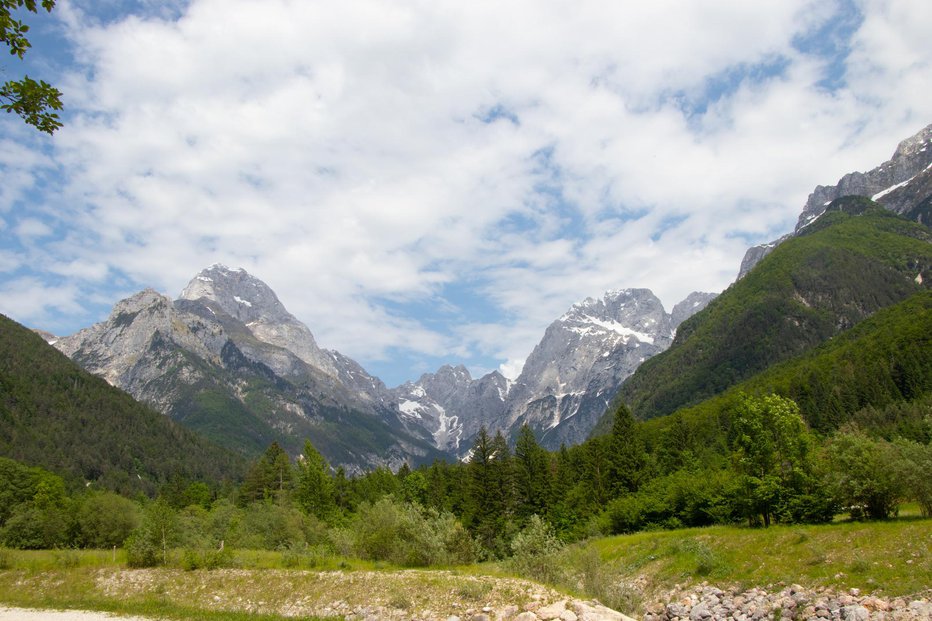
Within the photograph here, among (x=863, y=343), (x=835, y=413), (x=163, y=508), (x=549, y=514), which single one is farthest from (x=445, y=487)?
(x=863, y=343)

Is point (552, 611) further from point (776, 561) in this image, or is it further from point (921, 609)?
point (776, 561)

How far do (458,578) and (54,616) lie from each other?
1845cm

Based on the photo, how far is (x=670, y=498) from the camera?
61875mm

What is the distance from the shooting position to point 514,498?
81000mm

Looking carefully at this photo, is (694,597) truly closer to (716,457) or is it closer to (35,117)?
(35,117)

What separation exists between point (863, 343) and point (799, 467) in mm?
141527

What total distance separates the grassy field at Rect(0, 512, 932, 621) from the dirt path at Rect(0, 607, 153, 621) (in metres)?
1.26

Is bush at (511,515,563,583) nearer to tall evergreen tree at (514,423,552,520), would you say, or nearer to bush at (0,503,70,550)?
tall evergreen tree at (514,423,552,520)

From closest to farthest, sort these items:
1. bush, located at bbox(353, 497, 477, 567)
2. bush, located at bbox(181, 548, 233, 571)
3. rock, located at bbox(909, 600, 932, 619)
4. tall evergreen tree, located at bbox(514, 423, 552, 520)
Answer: rock, located at bbox(909, 600, 932, 619)
bush, located at bbox(181, 548, 233, 571)
bush, located at bbox(353, 497, 477, 567)
tall evergreen tree, located at bbox(514, 423, 552, 520)

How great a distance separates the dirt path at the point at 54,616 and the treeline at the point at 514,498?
1057 cm

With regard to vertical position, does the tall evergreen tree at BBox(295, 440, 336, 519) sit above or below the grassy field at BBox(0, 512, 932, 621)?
above

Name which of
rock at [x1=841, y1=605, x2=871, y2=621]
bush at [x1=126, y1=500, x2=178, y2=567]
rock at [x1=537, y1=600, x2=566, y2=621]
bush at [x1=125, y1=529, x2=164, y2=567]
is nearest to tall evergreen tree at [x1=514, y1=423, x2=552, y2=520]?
bush at [x1=126, y1=500, x2=178, y2=567]

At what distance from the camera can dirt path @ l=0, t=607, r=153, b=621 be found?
23062mm

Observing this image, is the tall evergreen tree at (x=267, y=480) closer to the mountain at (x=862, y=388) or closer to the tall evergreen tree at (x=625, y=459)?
the tall evergreen tree at (x=625, y=459)
